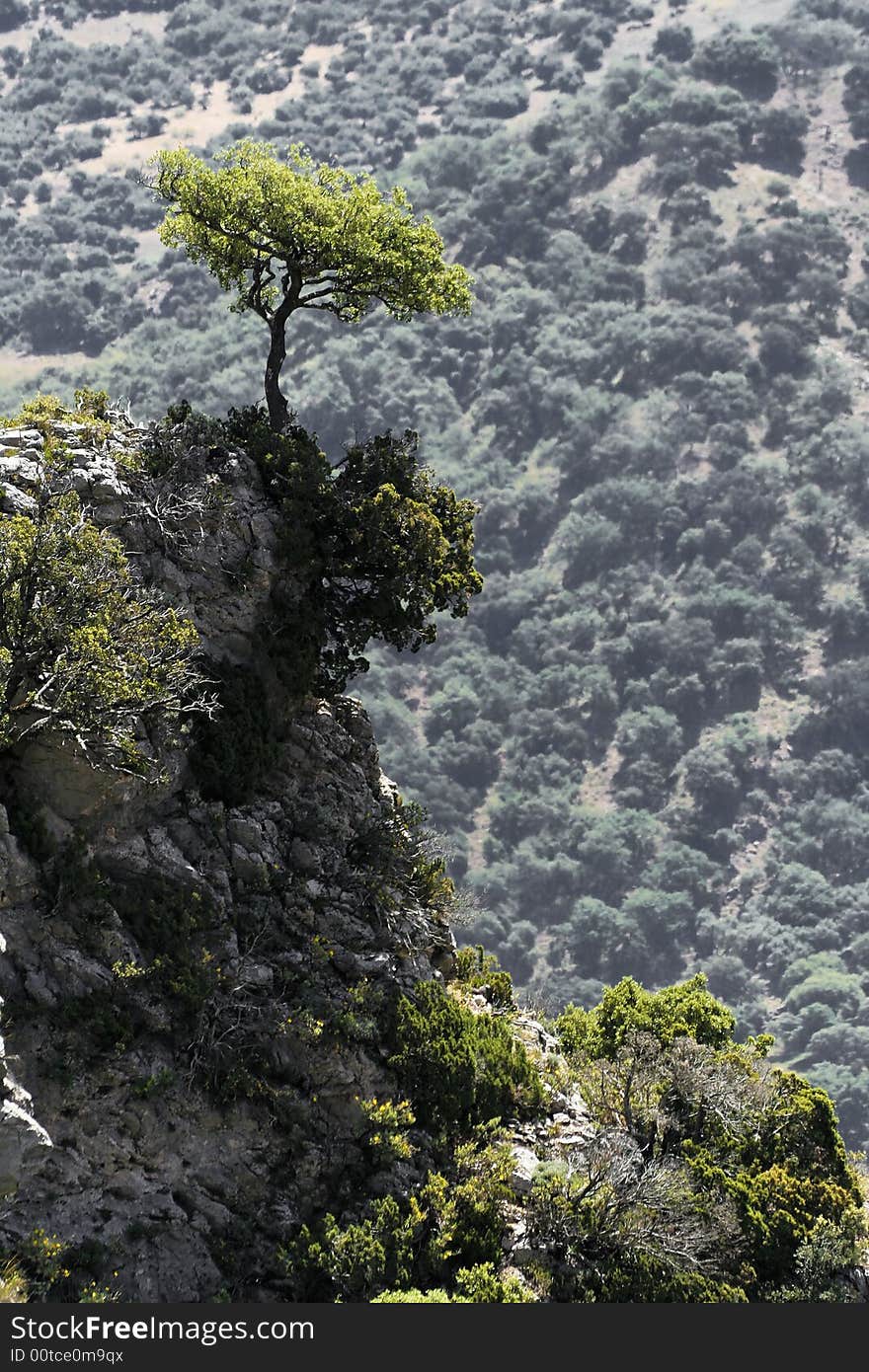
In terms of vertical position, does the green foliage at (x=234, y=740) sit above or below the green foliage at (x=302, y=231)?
below

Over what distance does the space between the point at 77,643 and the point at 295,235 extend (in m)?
11.5

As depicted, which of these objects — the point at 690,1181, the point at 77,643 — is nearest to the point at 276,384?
the point at 77,643

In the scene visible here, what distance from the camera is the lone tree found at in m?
35.7

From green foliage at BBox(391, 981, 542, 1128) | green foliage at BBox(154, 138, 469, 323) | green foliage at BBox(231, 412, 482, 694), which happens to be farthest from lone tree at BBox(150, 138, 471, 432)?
green foliage at BBox(391, 981, 542, 1128)

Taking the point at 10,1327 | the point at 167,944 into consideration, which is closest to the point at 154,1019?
the point at 167,944

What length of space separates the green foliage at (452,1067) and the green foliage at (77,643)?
23.9 feet

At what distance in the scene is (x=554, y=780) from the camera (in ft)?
650

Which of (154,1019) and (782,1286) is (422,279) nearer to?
(154,1019)

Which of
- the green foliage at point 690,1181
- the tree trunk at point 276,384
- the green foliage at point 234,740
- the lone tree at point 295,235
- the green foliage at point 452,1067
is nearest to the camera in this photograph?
the green foliage at point 690,1181

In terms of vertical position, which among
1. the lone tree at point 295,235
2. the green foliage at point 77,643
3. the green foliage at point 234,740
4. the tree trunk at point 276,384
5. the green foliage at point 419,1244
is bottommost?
the green foliage at point 419,1244

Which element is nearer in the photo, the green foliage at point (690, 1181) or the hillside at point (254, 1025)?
the hillside at point (254, 1025)

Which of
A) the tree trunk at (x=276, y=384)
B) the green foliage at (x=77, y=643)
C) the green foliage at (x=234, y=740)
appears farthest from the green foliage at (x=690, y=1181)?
the tree trunk at (x=276, y=384)

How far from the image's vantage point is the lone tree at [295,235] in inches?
1405

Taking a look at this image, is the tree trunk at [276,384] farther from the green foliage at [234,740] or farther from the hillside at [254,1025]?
the green foliage at [234,740]
